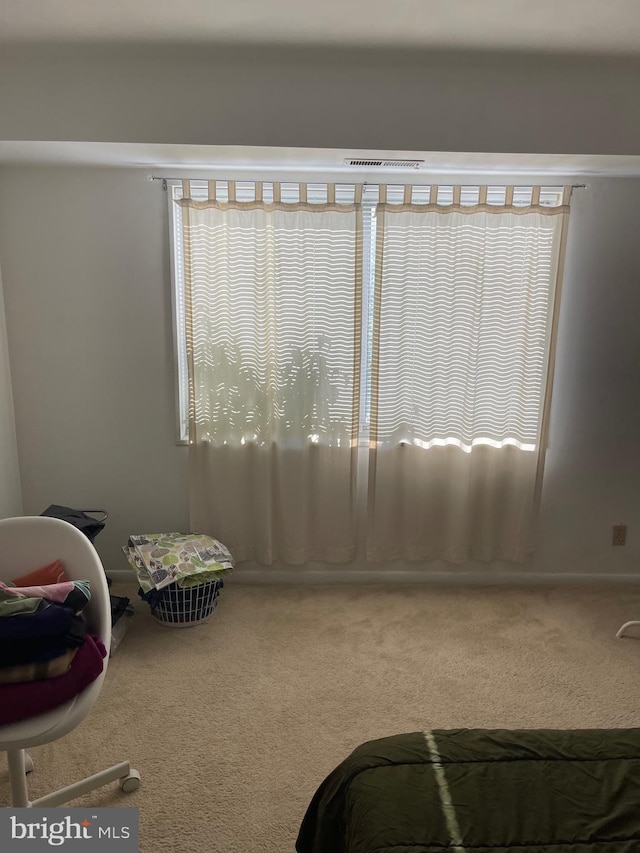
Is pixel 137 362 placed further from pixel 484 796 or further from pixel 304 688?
pixel 484 796

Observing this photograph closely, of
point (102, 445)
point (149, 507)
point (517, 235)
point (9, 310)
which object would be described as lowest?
point (149, 507)

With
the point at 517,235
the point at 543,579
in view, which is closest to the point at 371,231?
the point at 517,235

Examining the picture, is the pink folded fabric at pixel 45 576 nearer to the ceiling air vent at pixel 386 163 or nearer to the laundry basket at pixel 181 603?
the laundry basket at pixel 181 603

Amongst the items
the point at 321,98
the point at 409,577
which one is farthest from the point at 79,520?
the point at 321,98

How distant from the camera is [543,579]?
353 cm

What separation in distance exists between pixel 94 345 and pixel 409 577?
A: 6.95 feet

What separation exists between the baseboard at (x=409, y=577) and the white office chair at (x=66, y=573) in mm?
1460

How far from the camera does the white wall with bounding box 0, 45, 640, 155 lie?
8.23 ft

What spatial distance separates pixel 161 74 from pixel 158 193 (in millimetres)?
658

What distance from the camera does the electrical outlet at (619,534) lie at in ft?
11.5

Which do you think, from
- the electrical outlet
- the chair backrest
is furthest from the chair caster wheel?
the electrical outlet

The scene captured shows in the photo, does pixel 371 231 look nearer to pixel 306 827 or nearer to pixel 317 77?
pixel 317 77

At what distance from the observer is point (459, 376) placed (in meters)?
3.27

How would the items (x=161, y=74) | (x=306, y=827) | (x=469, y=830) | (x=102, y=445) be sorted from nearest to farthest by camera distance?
(x=469, y=830) → (x=306, y=827) → (x=161, y=74) → (x=102, y=445)
